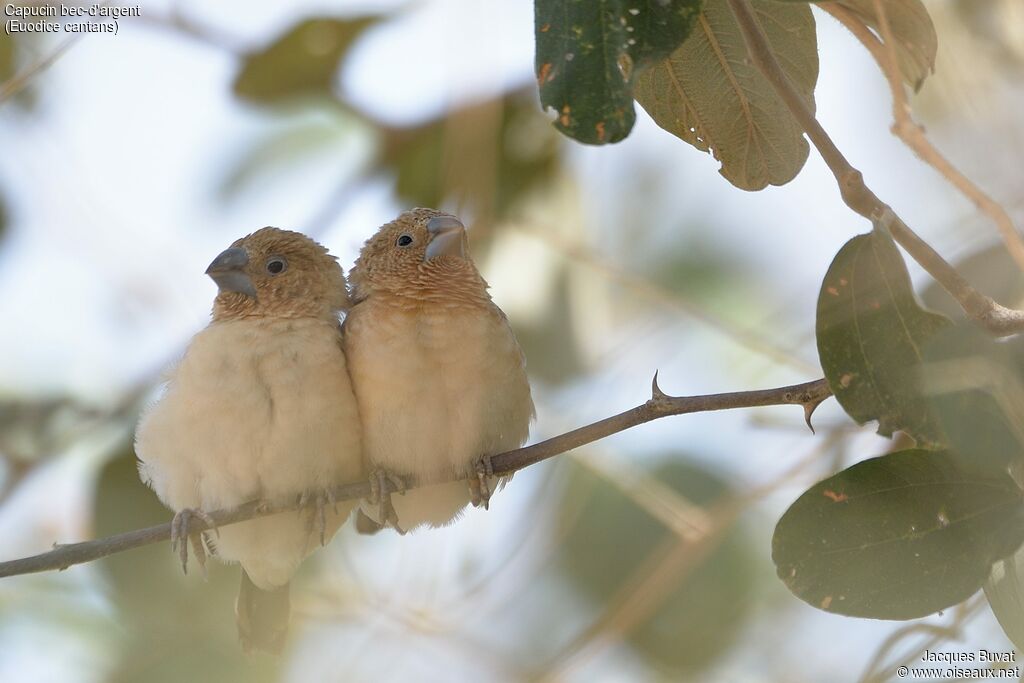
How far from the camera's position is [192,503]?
374cm

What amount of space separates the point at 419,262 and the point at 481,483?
88 centimetres

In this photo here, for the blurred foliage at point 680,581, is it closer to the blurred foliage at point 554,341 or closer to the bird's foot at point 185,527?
the blurred foliage at point 554,341

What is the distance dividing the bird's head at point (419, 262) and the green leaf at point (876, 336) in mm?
1602

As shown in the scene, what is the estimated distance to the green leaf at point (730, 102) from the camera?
2.86 metres

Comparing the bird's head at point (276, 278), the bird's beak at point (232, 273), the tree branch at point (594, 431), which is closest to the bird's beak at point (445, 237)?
the bird's head at point (276, 278)

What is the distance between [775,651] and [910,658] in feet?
8.54

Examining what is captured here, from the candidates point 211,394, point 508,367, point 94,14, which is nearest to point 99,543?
point 211,394

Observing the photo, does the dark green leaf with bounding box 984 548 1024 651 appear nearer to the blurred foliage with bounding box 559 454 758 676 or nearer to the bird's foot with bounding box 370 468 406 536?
the bird's foot with bounding box 370 468 406 536

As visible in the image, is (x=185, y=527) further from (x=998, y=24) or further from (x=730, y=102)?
(x=998, y=24)

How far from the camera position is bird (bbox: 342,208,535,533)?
11.5ft

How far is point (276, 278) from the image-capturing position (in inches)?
155

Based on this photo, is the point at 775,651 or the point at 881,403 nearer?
the point at 881,403

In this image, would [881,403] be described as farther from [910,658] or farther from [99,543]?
[99,543]

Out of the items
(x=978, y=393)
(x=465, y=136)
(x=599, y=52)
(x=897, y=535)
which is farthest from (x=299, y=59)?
(x=978, y=393)
